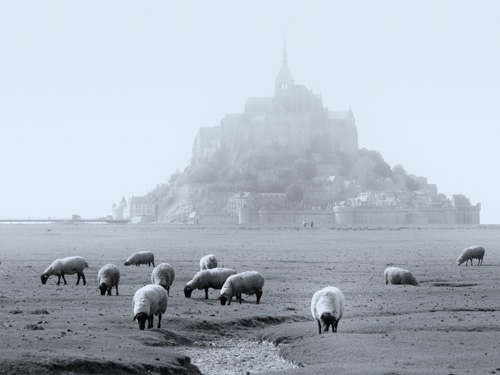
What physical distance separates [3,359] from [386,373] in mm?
7989

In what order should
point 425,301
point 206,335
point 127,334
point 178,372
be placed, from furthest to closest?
point 425,301 → point 206,335 → point 127,334 → point 178,372

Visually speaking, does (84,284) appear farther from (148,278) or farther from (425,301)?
(425,301)

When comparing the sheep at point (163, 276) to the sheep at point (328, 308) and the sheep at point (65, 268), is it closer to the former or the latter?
the sheep at point (65, 268)

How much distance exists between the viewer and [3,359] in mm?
16031

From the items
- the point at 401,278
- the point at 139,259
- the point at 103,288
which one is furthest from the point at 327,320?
the point at 139,259

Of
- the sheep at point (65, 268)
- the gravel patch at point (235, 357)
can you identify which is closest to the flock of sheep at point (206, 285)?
the sheep at point (65, 268)

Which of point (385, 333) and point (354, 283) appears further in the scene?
point (354, 283)

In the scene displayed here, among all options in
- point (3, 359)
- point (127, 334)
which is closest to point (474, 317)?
point (127, 334)

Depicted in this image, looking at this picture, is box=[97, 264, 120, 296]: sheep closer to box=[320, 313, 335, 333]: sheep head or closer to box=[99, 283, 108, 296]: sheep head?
box=[99, 283, 108, 296]: sheep head

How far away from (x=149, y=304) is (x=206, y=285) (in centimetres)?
772

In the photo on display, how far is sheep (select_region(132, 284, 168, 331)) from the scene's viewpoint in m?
21.1

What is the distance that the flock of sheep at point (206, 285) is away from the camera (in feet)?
68.7

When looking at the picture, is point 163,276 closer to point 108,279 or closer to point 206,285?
point 206,285

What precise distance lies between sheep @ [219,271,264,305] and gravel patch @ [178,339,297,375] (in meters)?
5.64
